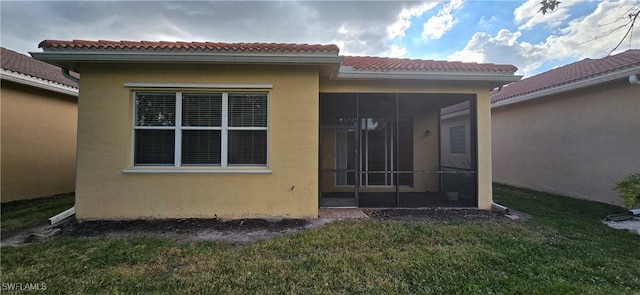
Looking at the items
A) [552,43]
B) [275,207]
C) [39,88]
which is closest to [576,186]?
[552,43]

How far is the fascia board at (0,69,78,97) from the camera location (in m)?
7.41

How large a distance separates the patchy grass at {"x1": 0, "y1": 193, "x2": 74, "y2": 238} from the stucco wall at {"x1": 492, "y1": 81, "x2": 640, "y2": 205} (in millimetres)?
14011

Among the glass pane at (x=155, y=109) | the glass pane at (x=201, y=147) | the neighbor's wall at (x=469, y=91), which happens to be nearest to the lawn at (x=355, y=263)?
the neighbor's wall at (x=469, y=91)

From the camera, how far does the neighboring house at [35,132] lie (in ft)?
25.6

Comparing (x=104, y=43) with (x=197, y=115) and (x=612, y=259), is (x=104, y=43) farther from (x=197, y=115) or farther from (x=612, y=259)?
(x=612, y=259)

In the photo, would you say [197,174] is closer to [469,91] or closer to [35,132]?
[469,91]

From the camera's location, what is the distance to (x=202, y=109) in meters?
5.94

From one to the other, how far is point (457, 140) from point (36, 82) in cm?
1543

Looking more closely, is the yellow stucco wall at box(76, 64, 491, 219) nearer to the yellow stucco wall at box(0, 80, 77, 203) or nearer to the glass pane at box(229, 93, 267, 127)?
the glass pane at box(229, 93, 267, 127)

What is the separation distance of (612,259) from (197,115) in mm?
7512

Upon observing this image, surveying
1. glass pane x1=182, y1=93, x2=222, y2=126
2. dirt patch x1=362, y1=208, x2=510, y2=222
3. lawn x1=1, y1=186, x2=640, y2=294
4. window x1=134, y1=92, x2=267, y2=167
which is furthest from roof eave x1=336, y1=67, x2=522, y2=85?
lawn x1=1, y1=186, x2=640, y2=294

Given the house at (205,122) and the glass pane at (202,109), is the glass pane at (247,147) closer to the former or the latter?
the house at (205,122)

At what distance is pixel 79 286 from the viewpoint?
3020 mm

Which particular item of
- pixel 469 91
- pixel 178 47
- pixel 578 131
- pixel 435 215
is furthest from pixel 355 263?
pixel 578 131
